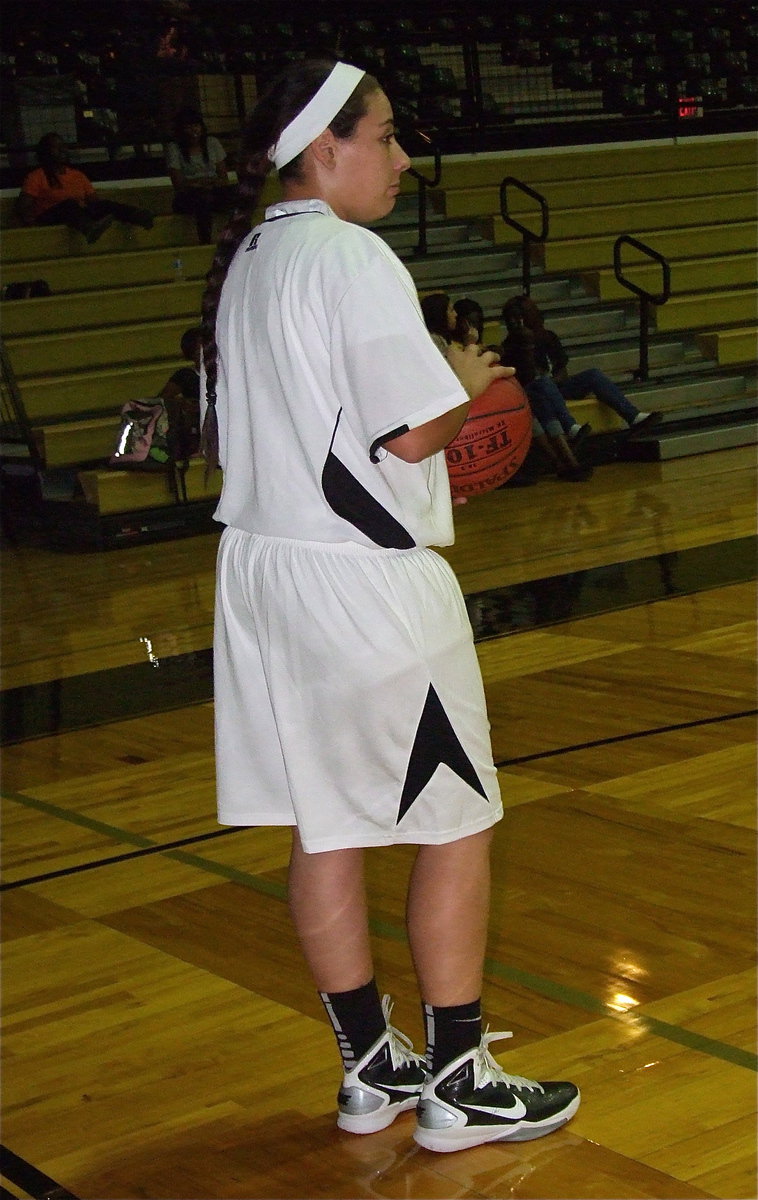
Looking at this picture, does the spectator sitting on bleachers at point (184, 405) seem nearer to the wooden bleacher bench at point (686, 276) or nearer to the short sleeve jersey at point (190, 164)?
the short sleeve jersey at point (190, 164)

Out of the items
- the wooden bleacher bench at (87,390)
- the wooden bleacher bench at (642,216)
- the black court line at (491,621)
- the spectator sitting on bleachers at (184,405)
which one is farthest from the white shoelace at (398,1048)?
the wooden bleacher bench at (642,216)

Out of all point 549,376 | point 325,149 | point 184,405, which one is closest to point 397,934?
point 325,149

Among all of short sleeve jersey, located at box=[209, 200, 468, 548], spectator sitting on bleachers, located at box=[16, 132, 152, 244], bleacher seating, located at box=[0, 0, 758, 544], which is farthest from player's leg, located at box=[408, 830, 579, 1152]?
spectator sitting on bleachers, located at box=[16, 132, 152, 244]

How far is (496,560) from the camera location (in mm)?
6656

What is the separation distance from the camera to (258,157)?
205 cm

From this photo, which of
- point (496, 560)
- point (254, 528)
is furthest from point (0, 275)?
point (254, 528)

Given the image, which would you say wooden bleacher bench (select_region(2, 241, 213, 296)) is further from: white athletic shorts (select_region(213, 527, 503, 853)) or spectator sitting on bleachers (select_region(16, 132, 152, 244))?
white athletic shorts (select_region(213, 527, 503, 853))

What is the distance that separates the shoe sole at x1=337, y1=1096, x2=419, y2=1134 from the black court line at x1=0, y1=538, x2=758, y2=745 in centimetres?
252

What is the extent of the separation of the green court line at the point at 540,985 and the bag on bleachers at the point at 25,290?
6.82 metres

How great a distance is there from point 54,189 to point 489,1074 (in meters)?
9.33

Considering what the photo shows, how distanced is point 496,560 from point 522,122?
7868 mm

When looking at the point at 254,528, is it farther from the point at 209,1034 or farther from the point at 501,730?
the point at 501,730

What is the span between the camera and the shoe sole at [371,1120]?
2170mm

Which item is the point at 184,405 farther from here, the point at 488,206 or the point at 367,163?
the point at 367,163
